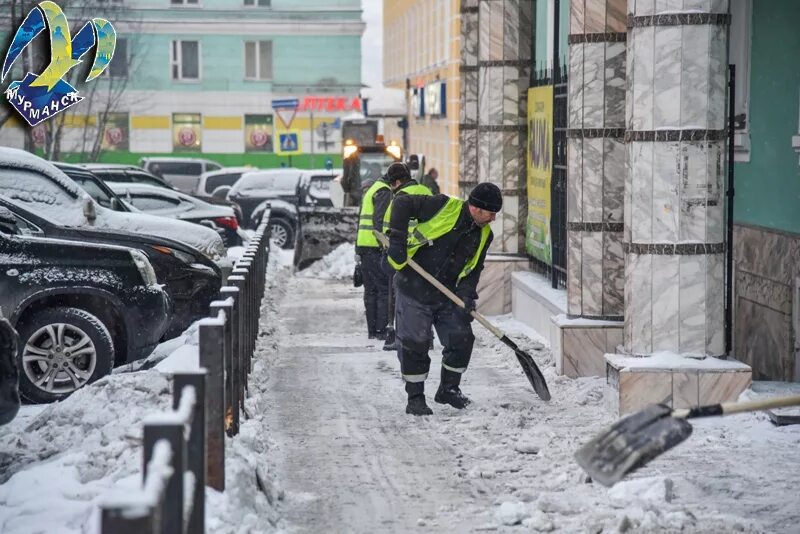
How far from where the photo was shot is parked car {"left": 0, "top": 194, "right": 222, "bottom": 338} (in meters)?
12.6

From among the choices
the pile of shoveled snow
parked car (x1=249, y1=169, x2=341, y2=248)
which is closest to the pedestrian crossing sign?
parked car (x1=249, y1=169, x2=341, y2=248)

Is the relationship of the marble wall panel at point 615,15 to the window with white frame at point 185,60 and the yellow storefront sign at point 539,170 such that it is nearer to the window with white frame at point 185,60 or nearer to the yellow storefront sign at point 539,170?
the yellow storefront sign at point 539,170

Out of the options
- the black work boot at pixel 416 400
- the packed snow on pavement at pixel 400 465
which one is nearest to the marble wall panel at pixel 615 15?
the packed snow on pavement at pixel 400 465

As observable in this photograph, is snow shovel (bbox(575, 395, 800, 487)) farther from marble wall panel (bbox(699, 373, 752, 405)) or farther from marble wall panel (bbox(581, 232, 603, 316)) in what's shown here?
marble wall panel (bbox(581, 232, 603, 316))

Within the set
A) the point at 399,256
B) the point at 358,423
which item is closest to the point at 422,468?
Result: the point at 358,423

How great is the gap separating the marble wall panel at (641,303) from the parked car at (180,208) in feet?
40.1

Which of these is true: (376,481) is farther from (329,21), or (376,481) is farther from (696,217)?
(329,21)

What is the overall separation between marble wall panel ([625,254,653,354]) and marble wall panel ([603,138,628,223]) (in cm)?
165

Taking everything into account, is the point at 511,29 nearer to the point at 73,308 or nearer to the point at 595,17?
the point at 595,17

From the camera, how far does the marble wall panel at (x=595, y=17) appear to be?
11.1 metres

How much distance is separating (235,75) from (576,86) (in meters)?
44.5

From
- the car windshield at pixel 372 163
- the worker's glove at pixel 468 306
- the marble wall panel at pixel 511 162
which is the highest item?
the marble wall panel at pixel 511 162

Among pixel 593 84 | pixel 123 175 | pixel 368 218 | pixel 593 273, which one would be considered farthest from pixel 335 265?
pixel 593 84

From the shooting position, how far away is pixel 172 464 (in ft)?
14.4
